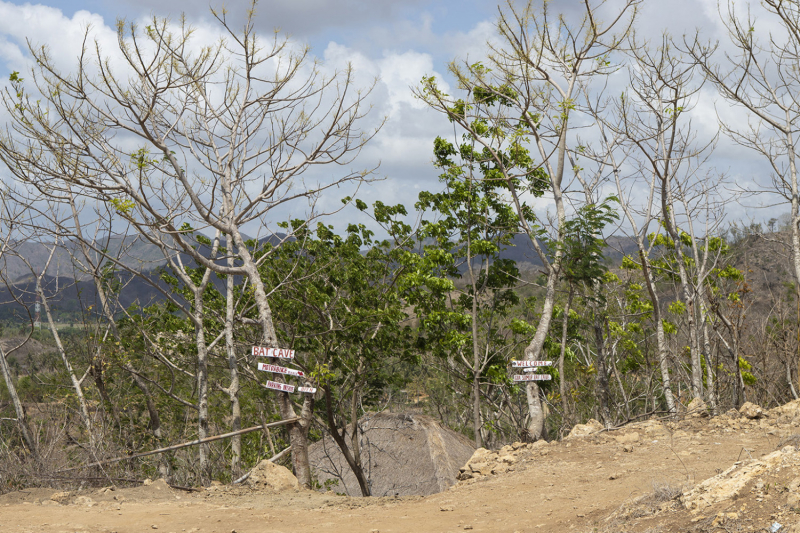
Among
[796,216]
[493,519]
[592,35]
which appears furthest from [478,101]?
[493,519]

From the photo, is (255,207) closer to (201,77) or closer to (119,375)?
(201,77)

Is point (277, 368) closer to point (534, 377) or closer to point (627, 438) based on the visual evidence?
point (534, 377)

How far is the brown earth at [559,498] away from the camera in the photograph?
4367 millimetres

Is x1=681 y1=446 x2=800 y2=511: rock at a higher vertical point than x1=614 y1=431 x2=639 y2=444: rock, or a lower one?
higher

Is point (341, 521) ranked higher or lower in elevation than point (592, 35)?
lower

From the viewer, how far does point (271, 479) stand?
7996 mm

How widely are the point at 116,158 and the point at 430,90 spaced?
6135 millimetres

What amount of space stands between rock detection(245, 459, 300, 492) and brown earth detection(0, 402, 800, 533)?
0.64ft

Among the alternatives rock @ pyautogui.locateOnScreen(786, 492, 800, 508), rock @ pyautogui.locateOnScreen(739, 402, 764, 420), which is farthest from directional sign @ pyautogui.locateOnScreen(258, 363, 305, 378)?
rock @ pyautogui.locateOnScreen(739, 402, 764, 420)

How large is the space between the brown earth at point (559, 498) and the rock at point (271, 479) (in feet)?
0.64

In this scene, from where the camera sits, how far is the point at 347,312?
47.3 ft

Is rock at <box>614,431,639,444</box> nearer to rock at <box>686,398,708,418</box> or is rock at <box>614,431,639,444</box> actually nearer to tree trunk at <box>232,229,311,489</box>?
rock at <box>686,398,708,418</box>

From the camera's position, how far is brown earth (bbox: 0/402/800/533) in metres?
4.37

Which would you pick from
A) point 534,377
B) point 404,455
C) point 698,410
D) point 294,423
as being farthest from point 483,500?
point 404,455
